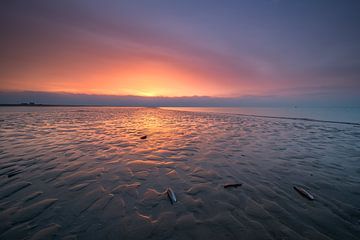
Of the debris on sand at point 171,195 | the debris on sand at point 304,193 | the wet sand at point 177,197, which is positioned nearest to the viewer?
the wet sand at point 177,197

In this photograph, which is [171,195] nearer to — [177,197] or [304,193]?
[177,197]

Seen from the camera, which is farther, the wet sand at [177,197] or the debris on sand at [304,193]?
Result: the debris on sand at [304,193]

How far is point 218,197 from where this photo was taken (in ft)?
13.9

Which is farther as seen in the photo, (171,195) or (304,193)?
(304,193)

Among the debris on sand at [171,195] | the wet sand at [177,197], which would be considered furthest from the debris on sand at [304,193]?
the debris on sand at [171,195]

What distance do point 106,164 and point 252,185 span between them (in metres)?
5.85

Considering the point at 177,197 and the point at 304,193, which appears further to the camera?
the point at 304,193

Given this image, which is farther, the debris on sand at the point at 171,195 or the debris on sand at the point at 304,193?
the debris on sand at the point at 304,193

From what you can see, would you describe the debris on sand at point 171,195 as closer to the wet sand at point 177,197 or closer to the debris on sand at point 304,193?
the wet sand at point 177,197

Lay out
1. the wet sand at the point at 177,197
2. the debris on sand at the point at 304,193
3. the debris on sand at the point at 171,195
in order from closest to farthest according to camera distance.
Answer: the wet sand at the point at 177,197 → the debris on sand at the point at 171,195 → the debris on sand at the point at 304,193

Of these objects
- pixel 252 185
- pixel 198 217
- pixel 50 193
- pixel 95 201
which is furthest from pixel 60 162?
pixel 252 185

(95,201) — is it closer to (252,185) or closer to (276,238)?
(276,238)

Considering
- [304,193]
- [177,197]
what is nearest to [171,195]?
[177,197]

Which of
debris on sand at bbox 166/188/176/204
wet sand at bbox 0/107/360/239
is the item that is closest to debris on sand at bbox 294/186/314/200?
wet sand at bbox 0/107/360/239
